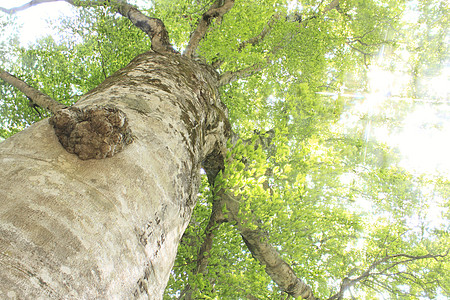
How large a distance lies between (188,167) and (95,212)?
111 centimetres

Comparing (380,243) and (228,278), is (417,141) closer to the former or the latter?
(380,243)

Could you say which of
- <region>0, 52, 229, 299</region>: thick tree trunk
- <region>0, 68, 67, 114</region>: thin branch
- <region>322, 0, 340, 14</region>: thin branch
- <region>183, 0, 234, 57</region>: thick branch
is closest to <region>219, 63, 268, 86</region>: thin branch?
<region>183, 0, 234, 57</region>: thick branch

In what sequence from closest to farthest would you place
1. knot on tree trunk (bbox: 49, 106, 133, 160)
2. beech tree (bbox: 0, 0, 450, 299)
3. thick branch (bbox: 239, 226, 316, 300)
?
beech tree (bbox: 0, 0, 450, 299) < knot on tree trunk (bbox: 49, 106, 133, 160) < thick branch (bbox: 239, 226, 316, 300)

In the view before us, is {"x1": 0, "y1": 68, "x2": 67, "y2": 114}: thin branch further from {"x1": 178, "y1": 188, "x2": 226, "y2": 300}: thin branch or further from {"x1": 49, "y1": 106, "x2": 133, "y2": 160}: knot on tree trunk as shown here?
{"x1": 178, "y1": 188, "x2": 226, "y2": 300}: thin branch

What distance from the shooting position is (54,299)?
849 mm

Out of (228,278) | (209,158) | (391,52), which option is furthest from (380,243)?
(391,52)

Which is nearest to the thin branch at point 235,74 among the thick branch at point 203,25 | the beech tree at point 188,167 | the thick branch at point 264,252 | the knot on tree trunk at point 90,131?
the beech tree at point 188,167

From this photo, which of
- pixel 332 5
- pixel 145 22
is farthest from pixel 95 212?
pixel 332 5

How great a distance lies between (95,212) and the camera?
1.14 meters

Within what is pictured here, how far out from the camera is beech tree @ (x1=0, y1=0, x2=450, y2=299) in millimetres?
1089

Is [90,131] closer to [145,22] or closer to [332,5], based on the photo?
[145,22]

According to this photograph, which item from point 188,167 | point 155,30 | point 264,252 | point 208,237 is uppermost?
point 155,30

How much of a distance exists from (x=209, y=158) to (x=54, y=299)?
372 cm

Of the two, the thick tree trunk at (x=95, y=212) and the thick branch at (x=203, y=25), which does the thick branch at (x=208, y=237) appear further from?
the thick branch at (x=203, y=25)
